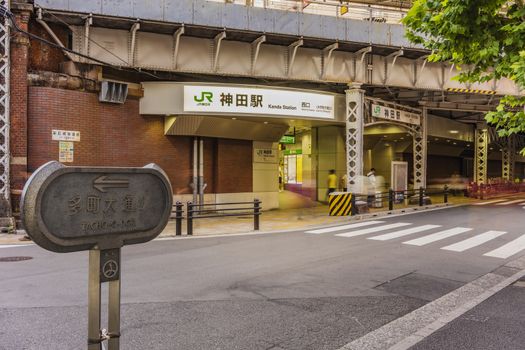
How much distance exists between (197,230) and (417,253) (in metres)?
7.55

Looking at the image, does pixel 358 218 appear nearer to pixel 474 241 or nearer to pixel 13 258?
pixel 474 241

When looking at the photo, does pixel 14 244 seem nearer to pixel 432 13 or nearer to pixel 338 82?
pixel 432 13

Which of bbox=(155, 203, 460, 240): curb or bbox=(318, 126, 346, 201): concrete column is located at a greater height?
bbox=(318, 126, 346, 201): concrete column

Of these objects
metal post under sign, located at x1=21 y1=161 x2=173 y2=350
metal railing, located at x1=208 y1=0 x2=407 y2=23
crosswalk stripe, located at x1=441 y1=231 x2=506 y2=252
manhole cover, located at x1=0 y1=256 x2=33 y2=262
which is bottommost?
crosswalk stripe, located at x1=441 y1=231 x2=506 y2=252

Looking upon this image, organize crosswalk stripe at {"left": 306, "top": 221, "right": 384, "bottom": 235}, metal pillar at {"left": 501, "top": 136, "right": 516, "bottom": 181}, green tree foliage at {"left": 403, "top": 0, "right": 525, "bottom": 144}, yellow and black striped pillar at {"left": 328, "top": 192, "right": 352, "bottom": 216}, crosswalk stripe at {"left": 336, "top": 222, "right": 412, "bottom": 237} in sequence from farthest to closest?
metal pillar at {"left": 501, "top": 136, "right": 516, "bottom": 181}
yellow and black striped pillar at {"left": 328, "top": 192, "right": 352, "bottom": 216}
crosswalk stripe at {"left": 306, "top": 221, "right": 384, "bottom": 235}
crosswalk stripe at {"left": 336, "top": 222, "right": 412, "bottom": 237}
green tree foliage at {"left": 403, "top": 0, "right": 525, "bottom": 144}

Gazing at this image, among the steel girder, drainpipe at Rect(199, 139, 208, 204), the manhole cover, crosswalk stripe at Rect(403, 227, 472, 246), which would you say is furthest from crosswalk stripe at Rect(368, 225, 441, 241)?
the manhole cover

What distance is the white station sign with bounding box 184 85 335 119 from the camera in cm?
1748

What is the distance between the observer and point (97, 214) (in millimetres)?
2729

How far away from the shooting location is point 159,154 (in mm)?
18688

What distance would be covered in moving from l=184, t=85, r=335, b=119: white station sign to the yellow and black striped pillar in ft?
12.4

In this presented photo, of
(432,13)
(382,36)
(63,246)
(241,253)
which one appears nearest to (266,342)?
(63,246)

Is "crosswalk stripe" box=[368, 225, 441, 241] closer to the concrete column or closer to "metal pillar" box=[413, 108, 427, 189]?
"metal pillar" box=[413, 108, 427, 189]

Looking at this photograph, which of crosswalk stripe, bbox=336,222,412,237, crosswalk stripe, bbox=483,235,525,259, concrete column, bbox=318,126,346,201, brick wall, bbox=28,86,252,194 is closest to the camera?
crosswalk stripe, bbox=483,235,525,259

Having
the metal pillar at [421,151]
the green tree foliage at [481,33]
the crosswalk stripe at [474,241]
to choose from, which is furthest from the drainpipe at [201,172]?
the metal pillar at [421,151]
